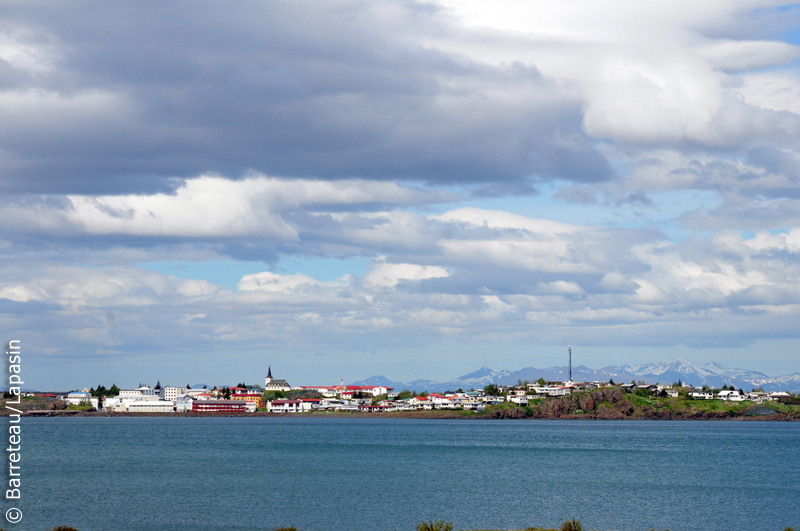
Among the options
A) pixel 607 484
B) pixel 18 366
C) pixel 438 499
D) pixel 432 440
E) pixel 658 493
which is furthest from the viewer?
pixel 432 440

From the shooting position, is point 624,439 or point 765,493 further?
point 624,439

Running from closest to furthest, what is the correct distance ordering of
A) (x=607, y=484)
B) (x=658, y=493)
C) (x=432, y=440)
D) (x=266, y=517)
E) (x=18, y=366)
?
(x=18, y=366) → (x=266, y=517) → (x=658, y=493) → (x=607, y=484) → (x=432, y=440)

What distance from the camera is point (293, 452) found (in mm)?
110875

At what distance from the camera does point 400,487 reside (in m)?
69.3

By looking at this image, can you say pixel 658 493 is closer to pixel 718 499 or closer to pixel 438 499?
pixel 718 499

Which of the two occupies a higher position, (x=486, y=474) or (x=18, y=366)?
(x=18, y=366)

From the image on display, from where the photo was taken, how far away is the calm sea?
172 feet

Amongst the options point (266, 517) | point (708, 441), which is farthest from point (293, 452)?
point (708, 441)

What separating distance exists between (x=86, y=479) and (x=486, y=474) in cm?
3966

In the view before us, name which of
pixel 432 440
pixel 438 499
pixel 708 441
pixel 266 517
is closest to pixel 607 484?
pixel 438 499

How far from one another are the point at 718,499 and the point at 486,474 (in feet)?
78.8

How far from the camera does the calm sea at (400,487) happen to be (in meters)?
52.5

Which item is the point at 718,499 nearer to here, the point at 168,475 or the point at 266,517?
the point at 266,517

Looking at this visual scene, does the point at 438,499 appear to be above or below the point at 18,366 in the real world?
below
